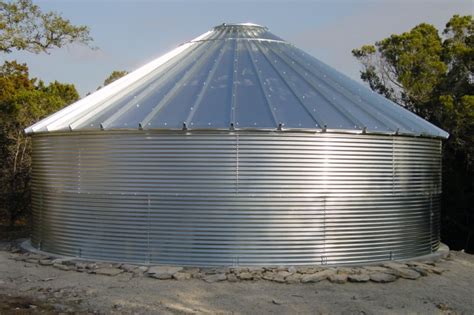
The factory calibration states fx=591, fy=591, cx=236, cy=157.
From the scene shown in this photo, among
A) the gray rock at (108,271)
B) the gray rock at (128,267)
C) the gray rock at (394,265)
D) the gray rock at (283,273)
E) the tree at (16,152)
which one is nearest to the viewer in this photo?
the gray rock at (283,273)

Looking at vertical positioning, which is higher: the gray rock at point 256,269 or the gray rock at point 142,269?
the gray rock at point 256,269

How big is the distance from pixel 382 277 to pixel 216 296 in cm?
353

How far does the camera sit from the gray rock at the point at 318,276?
11734 mm

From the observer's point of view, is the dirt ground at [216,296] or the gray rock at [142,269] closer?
the dirt ground at [216,296]

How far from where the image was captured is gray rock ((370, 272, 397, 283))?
11773 mm

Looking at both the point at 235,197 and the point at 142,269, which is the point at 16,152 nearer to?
the point at 142,269

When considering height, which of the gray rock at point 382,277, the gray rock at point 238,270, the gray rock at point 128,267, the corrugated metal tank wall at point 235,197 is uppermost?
the corrugated metal tank wall at point 235,197

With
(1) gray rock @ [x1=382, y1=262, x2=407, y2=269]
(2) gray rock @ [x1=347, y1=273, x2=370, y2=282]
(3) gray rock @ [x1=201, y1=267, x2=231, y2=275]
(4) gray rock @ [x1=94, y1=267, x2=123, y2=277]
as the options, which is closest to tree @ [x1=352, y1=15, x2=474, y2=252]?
(1) gray rock @ [x1=382, y1=262, x2=407, y2=269]

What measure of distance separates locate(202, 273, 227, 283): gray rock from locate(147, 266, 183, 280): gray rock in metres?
0.70

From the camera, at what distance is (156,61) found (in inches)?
669

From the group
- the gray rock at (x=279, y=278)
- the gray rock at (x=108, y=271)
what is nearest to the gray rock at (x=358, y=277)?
the gray rock at (x=279, y=278)

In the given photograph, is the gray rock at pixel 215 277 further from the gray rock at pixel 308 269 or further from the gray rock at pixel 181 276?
the gray rock at pixel 308 269

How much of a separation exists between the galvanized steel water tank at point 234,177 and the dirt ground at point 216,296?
1201mm

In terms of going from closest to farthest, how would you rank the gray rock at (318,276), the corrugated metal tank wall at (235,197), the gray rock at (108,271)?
the gray rock at (318,276) → the gray rock at (108,271) → the corrugated metal tank wall at (235,197)
